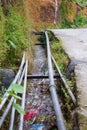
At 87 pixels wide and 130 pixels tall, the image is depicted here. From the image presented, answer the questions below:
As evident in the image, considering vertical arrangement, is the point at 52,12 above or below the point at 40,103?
below

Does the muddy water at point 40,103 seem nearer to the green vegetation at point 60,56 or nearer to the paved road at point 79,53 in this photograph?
the green vegetation at point 60,56

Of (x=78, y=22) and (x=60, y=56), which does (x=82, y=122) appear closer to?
(x=60, y=56)

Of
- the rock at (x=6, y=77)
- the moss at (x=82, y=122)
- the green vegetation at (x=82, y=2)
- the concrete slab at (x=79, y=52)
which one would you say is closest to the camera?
the moss at (x=82, y=122)

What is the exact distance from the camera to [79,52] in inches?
270

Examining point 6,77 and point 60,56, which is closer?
point 6,77

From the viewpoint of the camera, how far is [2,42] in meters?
5.26

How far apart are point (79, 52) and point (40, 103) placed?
2.16 m

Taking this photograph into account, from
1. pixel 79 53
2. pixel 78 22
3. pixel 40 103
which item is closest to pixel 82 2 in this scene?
pixel 78 22

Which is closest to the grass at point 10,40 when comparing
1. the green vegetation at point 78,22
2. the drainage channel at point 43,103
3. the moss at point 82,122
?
the drainage channel at point 43,103

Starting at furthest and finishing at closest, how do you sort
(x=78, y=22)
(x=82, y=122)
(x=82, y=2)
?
(x=82, y=2), (x=78, y=22), (x=82, y=122)

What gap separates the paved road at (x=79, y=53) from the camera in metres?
4.18

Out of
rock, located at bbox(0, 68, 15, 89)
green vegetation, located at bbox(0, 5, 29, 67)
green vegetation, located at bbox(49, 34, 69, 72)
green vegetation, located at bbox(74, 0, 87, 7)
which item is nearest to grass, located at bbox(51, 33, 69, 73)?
green vegetation, located at bbox(49, 34, 69, 72)

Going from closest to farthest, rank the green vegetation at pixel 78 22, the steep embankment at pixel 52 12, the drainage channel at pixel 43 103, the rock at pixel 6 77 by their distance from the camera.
→ the drainage channel at pixel 43 103 → the rock at pixel 6 77 → the steep embankment at pixel 52 12 → the green vegetation at pixel 78 22

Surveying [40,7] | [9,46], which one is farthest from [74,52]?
[40,7]
